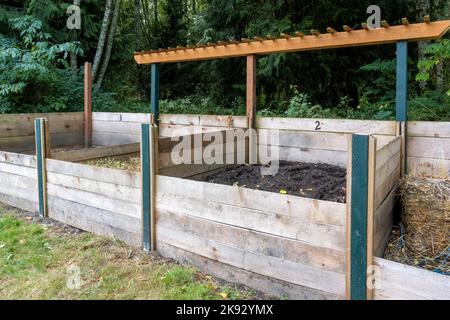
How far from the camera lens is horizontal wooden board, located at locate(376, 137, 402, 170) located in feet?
7.48

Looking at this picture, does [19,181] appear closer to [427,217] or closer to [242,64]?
[427,217]

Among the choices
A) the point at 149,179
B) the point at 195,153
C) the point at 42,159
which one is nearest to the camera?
the point at 149,179

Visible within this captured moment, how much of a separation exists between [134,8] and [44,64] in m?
7.50

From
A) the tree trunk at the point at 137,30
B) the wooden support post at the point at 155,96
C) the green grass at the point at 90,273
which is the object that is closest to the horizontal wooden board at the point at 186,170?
the green grass at the point at 90,273

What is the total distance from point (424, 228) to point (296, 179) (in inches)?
48.0

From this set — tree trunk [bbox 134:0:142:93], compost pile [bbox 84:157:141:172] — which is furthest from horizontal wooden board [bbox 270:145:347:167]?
tree trunk [bbox 134:0:142:93]

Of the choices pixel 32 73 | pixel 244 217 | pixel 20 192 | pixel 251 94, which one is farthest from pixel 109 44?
pixel 244 217

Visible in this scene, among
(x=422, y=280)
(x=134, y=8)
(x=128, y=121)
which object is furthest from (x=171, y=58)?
(x=134, y=8)

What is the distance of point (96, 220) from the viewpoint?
3.25 metres

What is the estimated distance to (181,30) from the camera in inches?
490

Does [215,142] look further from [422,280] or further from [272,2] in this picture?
[272,2]

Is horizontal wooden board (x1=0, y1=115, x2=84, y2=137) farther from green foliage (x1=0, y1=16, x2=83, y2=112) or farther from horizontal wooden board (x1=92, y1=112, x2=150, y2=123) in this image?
green foliage (x1=0, y1=16, x2=83, y2=112)

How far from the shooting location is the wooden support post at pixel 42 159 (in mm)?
3623

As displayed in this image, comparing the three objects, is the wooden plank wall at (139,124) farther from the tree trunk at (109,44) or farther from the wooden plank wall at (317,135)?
the tree trunk at (109,44)
